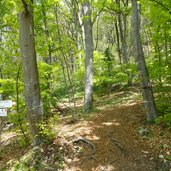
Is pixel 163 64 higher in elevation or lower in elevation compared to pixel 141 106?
higher

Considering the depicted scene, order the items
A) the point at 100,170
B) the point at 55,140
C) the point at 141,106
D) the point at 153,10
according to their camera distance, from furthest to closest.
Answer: the point at 141,106, the point at 153,10, the point at 55,140, the point at 100,170

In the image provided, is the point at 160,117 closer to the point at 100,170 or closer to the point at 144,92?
the point at 144,92

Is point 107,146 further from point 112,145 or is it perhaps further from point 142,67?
point 142,67

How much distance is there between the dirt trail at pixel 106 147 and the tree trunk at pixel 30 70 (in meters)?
0.82

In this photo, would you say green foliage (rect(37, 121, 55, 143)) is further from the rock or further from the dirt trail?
the rock

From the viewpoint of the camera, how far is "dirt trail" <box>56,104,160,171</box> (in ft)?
20.6

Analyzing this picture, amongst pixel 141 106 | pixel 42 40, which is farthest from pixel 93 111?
pixel 42 40

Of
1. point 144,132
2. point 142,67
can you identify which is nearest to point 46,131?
point 144,132

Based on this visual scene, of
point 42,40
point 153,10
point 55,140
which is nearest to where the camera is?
point 55,140

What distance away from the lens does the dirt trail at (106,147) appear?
247 inches

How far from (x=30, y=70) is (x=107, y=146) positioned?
284cm

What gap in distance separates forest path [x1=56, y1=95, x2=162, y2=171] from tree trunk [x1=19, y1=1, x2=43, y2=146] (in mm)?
809

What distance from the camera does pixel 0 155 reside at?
344 inches

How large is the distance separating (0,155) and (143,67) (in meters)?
5.34
